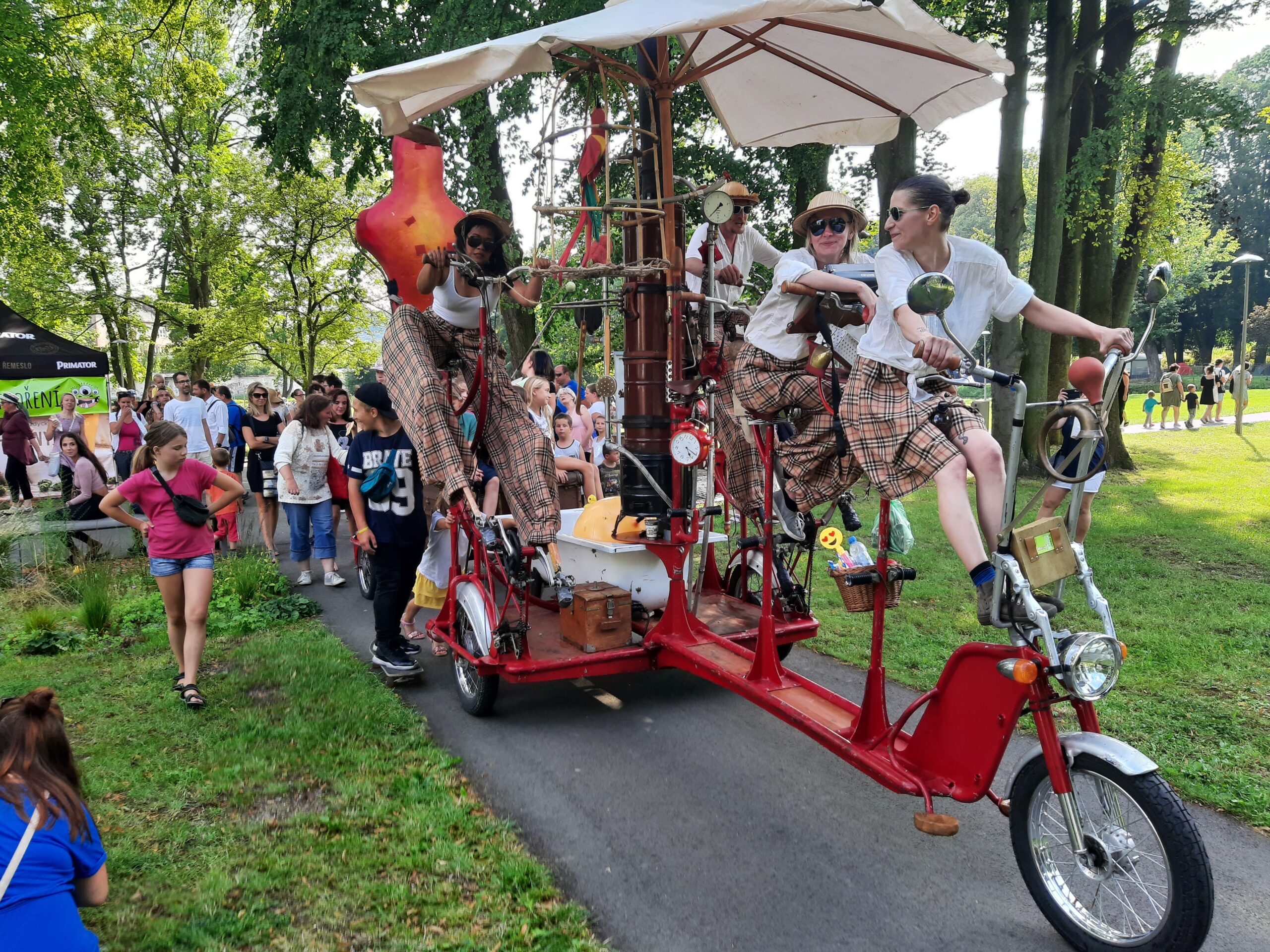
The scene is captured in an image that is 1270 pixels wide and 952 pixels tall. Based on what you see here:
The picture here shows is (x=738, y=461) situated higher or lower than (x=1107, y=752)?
higher

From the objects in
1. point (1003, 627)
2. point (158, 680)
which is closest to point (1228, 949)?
point (1003, 627)

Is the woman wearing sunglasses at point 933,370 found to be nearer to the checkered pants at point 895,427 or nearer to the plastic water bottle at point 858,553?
the checkered pants at point 895,427

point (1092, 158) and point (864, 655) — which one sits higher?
point (1092, 158)

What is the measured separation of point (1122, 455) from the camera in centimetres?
1498

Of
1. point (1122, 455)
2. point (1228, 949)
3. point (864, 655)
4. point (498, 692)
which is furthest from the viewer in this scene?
point (1122, 455)

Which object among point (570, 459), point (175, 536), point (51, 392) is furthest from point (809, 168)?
point (51, 392)

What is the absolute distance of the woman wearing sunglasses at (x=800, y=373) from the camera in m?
4.11

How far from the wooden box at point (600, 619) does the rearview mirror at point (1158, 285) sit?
3.07 metres

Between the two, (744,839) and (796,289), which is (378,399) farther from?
(744,839)

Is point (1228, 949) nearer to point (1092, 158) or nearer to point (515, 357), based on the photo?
point (1092, 158)

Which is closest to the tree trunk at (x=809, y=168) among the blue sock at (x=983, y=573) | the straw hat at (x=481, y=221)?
the straw hat at (x=481, y=221)

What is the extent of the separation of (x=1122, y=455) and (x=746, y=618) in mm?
12505

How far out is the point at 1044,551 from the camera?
2912 millimetres

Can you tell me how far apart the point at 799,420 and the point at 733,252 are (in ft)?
5.25
